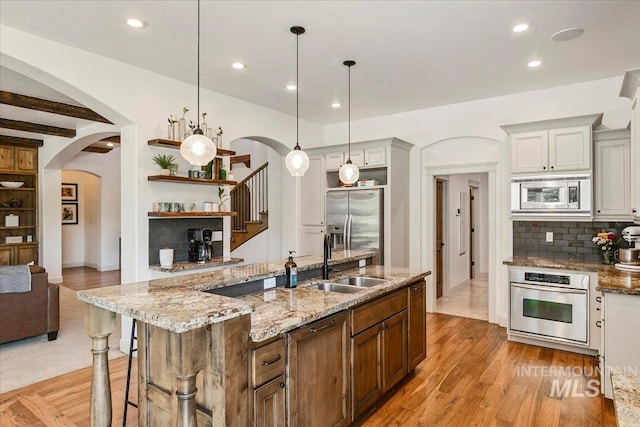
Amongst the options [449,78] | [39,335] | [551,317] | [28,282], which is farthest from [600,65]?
[39,335]

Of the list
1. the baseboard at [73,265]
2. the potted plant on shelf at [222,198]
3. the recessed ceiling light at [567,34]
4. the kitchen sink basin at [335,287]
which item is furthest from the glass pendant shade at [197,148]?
the baseboard at [73,265]

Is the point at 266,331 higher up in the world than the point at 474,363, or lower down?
higher up

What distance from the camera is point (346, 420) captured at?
8.52ft

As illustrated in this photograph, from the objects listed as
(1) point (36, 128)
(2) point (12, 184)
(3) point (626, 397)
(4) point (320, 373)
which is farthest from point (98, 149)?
(3) point (626, 397)

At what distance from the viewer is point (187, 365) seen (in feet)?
5.44

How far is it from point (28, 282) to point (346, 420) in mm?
4016

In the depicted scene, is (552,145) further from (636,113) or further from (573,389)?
(573,389)

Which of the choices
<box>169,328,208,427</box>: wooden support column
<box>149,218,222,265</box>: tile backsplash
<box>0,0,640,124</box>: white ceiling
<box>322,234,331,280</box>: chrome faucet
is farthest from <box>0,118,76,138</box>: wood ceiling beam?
<box>169,328,208,427</box>: wooden support column

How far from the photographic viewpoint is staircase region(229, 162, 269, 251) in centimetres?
703

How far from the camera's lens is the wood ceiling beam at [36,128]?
261 inches

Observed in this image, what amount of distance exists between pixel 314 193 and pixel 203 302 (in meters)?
4.57

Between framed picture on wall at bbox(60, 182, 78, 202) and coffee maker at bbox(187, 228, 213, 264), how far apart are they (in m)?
7.95

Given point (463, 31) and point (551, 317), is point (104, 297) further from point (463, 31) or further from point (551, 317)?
point (551, 317)

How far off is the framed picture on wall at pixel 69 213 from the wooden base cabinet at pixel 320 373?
Result: 34.7 ft
